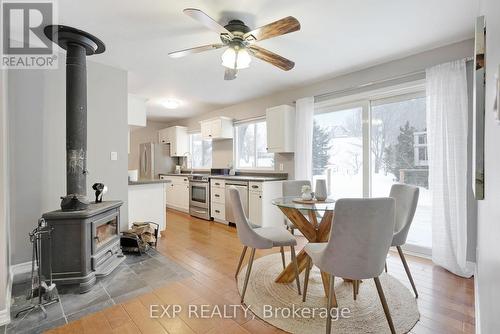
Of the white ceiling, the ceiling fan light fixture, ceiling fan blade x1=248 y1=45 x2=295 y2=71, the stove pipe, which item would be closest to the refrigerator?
the white ceiling

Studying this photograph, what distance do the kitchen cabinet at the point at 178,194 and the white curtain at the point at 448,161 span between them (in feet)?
14.9

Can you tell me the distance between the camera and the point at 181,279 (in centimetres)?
232

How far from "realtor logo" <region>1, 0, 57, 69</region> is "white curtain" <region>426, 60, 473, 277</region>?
3854 millimetres

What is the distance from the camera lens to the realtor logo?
201 centimetres

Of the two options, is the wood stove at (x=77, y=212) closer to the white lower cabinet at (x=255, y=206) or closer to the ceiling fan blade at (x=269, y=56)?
the ceiling fan blade at (x=269, y=56)

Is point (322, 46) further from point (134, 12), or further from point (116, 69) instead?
point (116, 69)

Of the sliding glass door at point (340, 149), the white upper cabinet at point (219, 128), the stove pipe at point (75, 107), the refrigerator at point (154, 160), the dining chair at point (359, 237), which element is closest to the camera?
the dining chair at point (359, 237)

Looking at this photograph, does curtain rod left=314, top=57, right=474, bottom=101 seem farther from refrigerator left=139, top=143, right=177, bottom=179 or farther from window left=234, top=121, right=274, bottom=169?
refrigerator left=139, top=143, right=177, bottom=179

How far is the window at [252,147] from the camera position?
15.7 feet

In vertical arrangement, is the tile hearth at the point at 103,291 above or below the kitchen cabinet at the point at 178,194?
below

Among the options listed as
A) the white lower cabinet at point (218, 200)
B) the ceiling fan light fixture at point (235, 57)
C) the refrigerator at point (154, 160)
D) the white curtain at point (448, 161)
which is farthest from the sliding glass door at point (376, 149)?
the refrigerator at point (154, 160)

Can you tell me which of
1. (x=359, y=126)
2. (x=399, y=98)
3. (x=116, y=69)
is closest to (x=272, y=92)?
(x=359, y=126)

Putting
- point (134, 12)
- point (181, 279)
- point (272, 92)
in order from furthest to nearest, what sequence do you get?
point (272, 92) → point (181, 279) → point (134, 12)

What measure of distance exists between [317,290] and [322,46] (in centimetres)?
256
